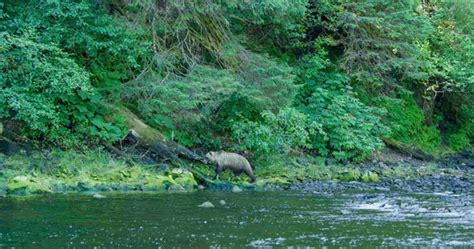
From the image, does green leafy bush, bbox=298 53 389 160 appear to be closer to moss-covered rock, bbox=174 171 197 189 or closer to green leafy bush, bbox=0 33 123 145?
Result: moss-covered rock, bbox=174 171 197 189

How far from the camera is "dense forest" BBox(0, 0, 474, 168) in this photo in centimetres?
1727

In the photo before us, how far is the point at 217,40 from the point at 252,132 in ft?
10.2

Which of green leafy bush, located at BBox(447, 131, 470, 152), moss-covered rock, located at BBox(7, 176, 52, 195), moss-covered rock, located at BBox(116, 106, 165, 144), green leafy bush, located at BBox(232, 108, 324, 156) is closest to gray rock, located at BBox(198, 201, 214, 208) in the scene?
moss-covered rock, located at BBox(7, 176, 52, 195)

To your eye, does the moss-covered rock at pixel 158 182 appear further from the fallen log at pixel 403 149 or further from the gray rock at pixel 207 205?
the fallen log at pixel 403 149

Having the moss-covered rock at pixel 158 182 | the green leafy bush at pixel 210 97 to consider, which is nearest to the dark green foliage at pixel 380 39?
the green leafy bush at pixel 210 97

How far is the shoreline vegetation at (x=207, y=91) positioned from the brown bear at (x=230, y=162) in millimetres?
239

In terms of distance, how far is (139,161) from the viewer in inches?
708

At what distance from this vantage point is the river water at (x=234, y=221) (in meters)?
9.16

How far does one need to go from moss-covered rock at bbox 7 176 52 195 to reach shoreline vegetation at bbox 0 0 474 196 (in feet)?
0.09

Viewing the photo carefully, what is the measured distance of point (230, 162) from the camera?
719 inches

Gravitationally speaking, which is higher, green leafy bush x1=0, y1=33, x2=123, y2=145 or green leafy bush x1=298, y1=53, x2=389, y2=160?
green leafy bush x1=0, y1=33, x2=123, y2=145

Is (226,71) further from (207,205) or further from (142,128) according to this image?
(207,205)

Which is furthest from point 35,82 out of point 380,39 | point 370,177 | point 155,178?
point 380,39

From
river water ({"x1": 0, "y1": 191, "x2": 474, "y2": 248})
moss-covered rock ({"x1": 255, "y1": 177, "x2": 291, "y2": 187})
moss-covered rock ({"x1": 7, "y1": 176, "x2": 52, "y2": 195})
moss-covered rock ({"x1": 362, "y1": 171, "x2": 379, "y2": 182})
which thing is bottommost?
moss-covered rock ({"x1": 362, "y1": 171, "x2": 379, "y2": 182})
